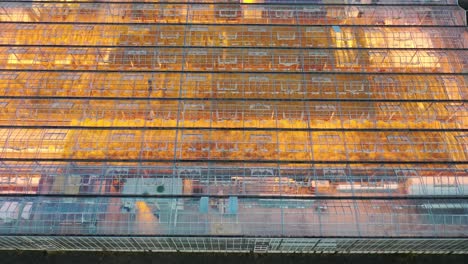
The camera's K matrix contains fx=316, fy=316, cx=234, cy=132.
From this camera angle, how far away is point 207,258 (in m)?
21.9

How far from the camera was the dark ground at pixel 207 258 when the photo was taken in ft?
71.7

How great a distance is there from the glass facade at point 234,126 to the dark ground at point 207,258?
0.84m

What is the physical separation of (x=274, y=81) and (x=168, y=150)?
889 cm

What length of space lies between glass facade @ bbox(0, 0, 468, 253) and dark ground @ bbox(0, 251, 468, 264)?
84cm

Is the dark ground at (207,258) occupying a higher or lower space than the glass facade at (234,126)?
lower

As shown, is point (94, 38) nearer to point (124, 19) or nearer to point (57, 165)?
point (124, 19)

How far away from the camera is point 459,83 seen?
2238 centimetres

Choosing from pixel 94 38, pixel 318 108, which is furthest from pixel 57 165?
pixel 318 108

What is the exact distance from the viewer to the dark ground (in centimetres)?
2184

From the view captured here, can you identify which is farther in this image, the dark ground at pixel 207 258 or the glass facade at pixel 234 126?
the dark ground at pixel 207 258

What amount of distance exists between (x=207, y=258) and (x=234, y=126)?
9.36 m

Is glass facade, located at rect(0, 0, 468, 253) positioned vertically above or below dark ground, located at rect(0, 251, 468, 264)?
above

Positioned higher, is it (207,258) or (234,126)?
(234,126)

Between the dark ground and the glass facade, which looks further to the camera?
the dark ground
